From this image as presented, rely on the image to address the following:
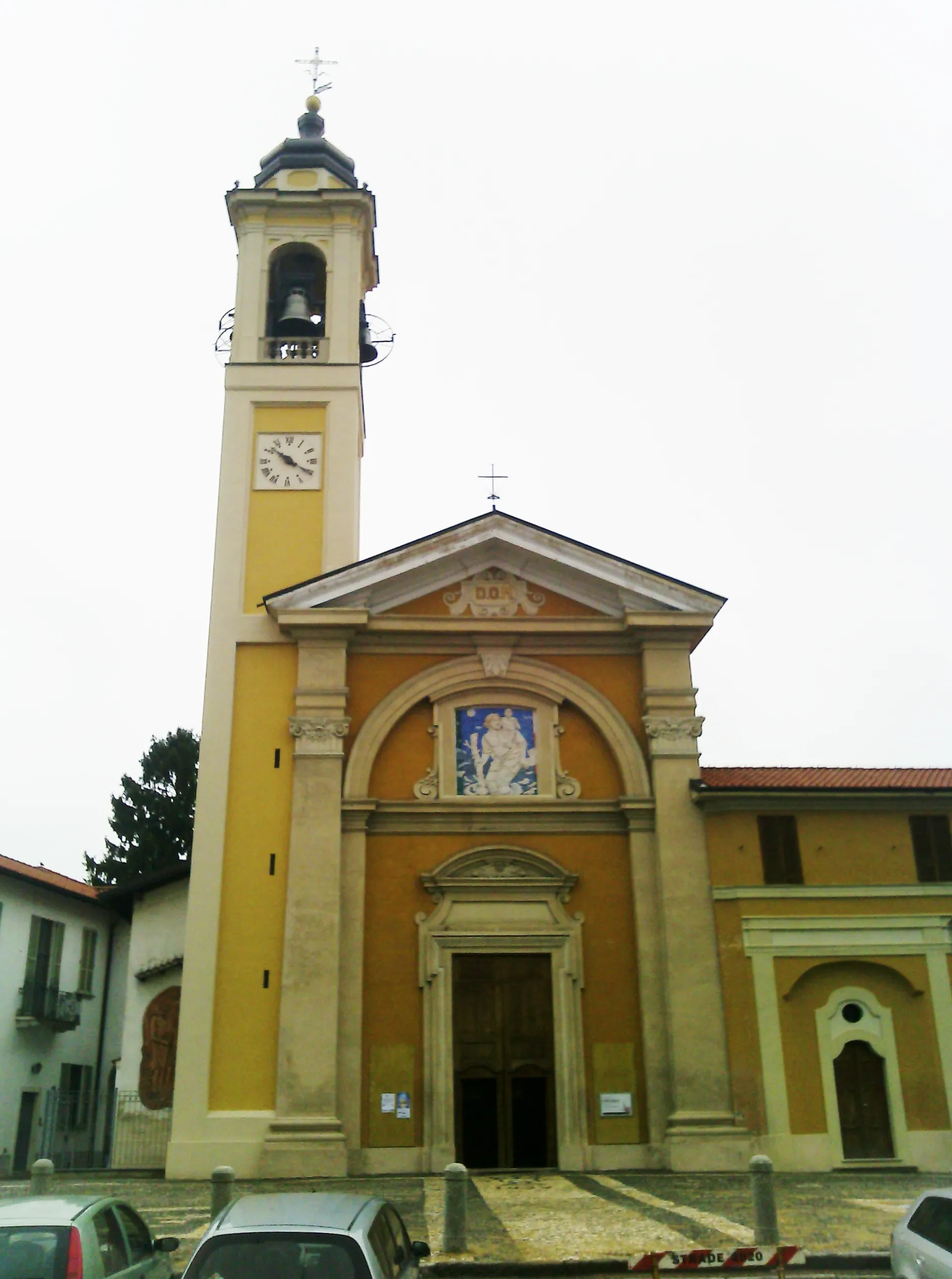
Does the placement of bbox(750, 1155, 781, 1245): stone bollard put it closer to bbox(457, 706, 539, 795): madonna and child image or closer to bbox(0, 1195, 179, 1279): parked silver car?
bbox(0, 1195, 179, 1279): parked silver car

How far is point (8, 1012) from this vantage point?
23.8 metres

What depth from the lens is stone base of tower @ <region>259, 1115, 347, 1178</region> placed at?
16.5 m

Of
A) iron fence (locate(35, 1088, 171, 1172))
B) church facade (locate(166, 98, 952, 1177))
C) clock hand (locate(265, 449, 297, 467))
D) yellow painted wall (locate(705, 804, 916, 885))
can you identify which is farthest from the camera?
clock hand (locate(265, 449, 297, 467))

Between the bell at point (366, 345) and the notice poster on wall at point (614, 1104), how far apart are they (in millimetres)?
14787

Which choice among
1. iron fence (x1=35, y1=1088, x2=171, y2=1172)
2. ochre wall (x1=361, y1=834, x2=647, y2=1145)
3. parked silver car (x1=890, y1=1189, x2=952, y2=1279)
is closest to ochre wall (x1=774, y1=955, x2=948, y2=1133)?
ochre wall (x1=361, y1=834, x2=647, y2=1145)

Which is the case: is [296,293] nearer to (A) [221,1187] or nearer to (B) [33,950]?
(B) [33,950]

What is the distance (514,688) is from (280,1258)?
560 inches

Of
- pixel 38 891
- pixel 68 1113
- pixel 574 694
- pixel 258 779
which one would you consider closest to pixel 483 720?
pixel 574 694

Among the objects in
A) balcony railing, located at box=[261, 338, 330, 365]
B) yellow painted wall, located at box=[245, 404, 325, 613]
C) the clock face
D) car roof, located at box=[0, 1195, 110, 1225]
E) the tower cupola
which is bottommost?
car roof, located at box=[0, 1195, 110, 1225]

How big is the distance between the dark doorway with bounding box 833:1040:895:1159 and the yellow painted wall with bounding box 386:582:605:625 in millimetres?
7894

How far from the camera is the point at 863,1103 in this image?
55.8 feet

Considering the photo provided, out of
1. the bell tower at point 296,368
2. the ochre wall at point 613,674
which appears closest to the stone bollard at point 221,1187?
the ochre wall at point 613,674

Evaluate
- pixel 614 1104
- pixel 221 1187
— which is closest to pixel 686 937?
pixel 614 1104

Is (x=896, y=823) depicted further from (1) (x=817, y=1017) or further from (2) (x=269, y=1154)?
(2) (x=269, y=1154)
